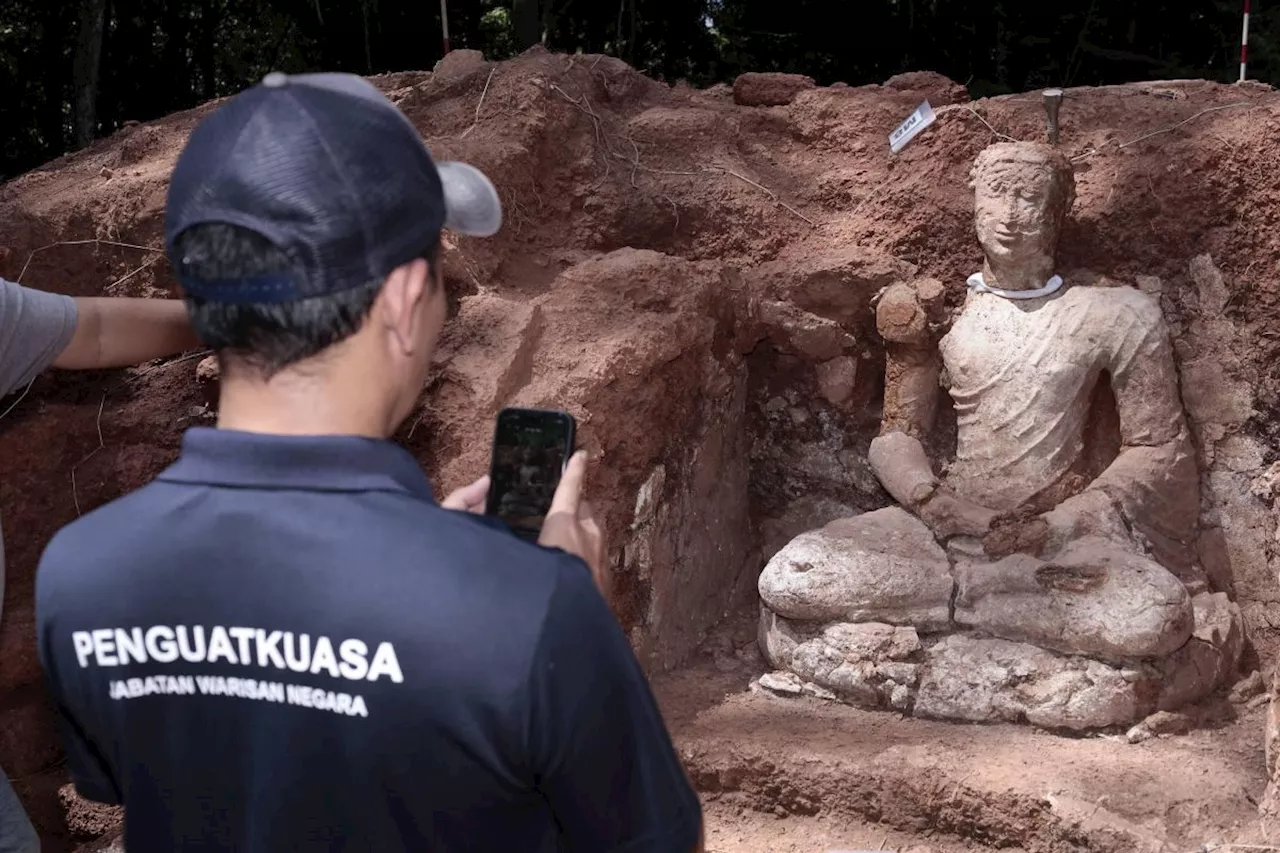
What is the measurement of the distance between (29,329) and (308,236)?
148cm

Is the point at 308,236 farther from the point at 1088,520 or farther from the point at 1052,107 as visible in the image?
the point at 1052,107

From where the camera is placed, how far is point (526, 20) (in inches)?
309

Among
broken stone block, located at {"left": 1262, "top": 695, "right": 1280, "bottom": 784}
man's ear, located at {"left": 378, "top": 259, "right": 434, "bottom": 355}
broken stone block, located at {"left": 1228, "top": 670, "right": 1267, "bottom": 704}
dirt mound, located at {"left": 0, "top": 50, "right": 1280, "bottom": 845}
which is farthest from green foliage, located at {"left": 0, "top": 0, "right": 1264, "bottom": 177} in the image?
man's ear, located at {"left": 378, "top": 259, "right": 434, "bottom": 355}

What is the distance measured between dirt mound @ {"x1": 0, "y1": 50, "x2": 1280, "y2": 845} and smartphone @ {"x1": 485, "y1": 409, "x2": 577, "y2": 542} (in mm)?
1689

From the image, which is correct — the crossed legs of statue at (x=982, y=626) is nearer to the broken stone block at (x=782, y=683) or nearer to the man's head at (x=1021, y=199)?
the broken stone block at (x=782, y=683)

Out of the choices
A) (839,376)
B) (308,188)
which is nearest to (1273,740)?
(839,376)

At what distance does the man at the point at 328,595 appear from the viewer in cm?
112

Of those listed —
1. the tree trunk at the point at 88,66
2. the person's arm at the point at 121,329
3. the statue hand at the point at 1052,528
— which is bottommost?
the statue hand at the point at 1052,528

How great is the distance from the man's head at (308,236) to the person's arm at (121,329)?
4.36 ft

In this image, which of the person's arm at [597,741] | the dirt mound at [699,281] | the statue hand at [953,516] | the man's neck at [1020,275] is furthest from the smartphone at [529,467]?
the man's neck at [1020,275]

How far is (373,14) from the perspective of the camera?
812 centimetres

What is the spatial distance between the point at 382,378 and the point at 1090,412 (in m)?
3.52

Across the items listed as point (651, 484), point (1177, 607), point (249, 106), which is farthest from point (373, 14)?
point (249, 106)

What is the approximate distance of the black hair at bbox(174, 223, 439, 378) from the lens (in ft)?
3.77
